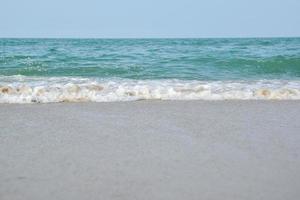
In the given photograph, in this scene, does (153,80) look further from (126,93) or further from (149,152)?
(149,152)

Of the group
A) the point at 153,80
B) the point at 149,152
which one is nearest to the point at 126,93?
the point at 153,80

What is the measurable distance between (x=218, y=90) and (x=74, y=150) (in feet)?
10.2

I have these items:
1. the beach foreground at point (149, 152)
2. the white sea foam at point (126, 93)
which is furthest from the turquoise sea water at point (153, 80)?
the beach foreground at point (149, 152)

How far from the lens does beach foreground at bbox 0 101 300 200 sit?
2.17m

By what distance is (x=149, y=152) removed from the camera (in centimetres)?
283

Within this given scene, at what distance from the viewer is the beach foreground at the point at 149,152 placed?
2168 mm

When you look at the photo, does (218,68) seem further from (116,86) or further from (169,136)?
(169,136)

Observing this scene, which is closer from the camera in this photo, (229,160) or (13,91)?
(229,160)

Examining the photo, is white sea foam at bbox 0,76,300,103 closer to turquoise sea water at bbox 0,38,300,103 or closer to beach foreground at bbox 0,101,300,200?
turquoise sea water at bbox 0,38,300,103

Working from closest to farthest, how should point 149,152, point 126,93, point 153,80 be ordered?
point 149,152
point 126,93
point 153,80

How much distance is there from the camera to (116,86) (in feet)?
18.4

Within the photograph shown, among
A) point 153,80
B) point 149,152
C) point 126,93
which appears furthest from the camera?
point 153,80

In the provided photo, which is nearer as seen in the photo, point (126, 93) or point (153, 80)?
point (126, 93)

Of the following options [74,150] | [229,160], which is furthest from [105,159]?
[229,160]
